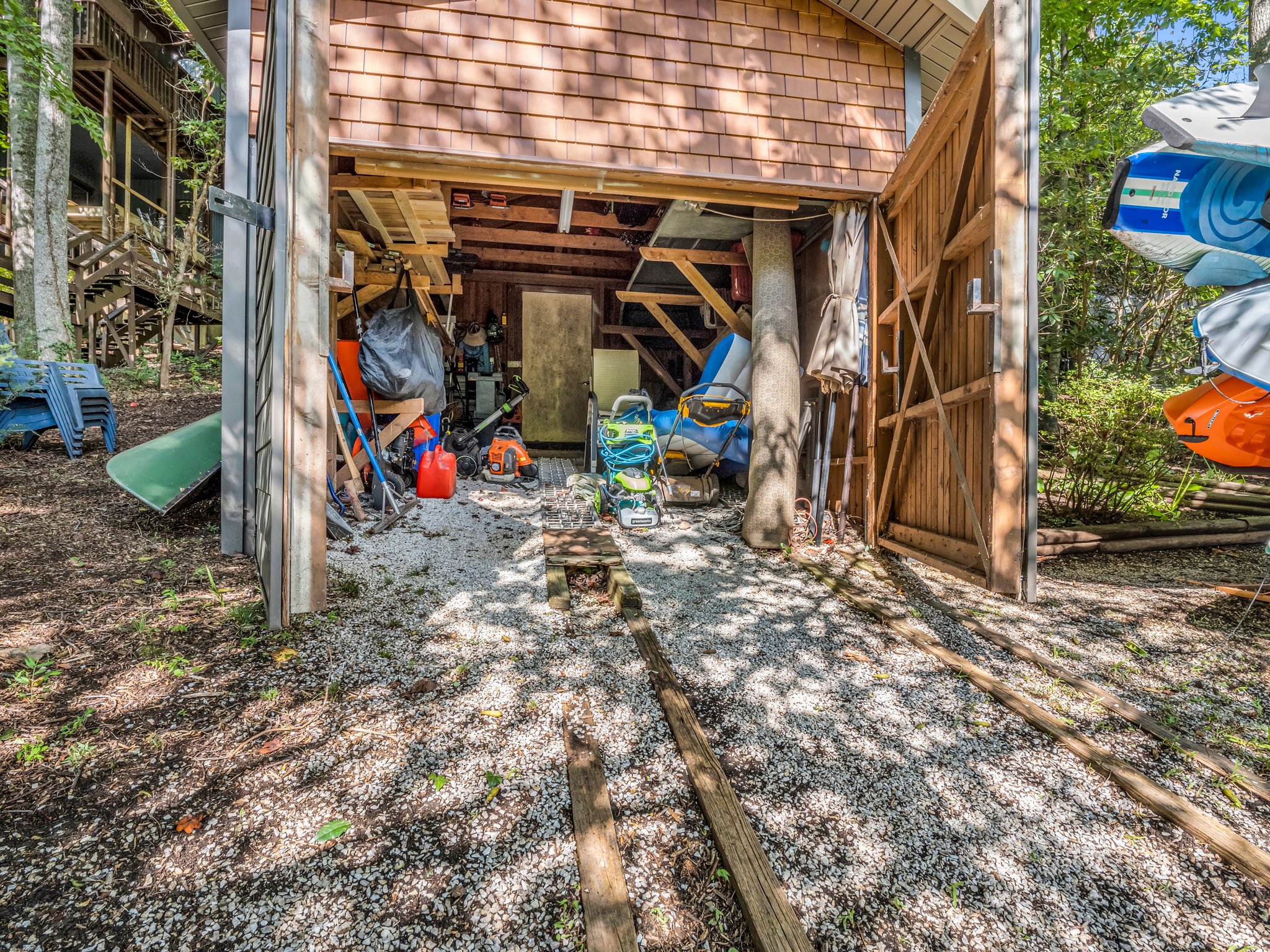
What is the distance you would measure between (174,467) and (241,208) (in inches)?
94.2

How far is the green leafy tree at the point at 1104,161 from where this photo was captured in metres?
6.77

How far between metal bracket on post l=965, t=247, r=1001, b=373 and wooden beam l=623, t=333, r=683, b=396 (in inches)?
258

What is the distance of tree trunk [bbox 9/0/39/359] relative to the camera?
6.21 metres

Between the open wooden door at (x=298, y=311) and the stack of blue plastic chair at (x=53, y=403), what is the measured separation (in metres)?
4.14

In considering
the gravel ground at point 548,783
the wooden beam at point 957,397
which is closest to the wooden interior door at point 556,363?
the wooden beam at point 957,397

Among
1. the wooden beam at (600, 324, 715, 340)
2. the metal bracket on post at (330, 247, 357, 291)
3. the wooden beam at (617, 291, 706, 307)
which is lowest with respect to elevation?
the metal bracket on post at (330, 247, 357, 291)

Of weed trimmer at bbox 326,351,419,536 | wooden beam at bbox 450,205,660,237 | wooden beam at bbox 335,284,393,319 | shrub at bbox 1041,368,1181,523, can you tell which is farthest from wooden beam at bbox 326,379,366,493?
shrub at bbox 1041,368,1181,523

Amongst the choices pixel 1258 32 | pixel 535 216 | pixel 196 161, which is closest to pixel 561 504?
pixel 535 216

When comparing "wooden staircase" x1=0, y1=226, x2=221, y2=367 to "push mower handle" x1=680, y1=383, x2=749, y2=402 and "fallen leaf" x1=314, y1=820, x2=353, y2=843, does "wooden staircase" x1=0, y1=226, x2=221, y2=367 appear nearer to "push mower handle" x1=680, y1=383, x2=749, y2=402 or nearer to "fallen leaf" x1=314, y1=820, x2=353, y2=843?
"push mower handle" x1=680, y1=383, x2=749, y2=402

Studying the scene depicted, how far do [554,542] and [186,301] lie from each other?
9876mm

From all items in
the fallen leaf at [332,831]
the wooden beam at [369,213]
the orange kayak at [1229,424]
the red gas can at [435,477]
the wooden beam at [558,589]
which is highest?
the wooden beam at [369,213]

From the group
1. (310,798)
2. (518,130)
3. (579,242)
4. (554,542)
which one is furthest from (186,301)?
(310,798)

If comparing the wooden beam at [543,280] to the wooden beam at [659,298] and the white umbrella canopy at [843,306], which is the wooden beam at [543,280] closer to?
the wooden beam at [659,298]

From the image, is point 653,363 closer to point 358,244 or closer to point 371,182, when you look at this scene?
point 358,244
